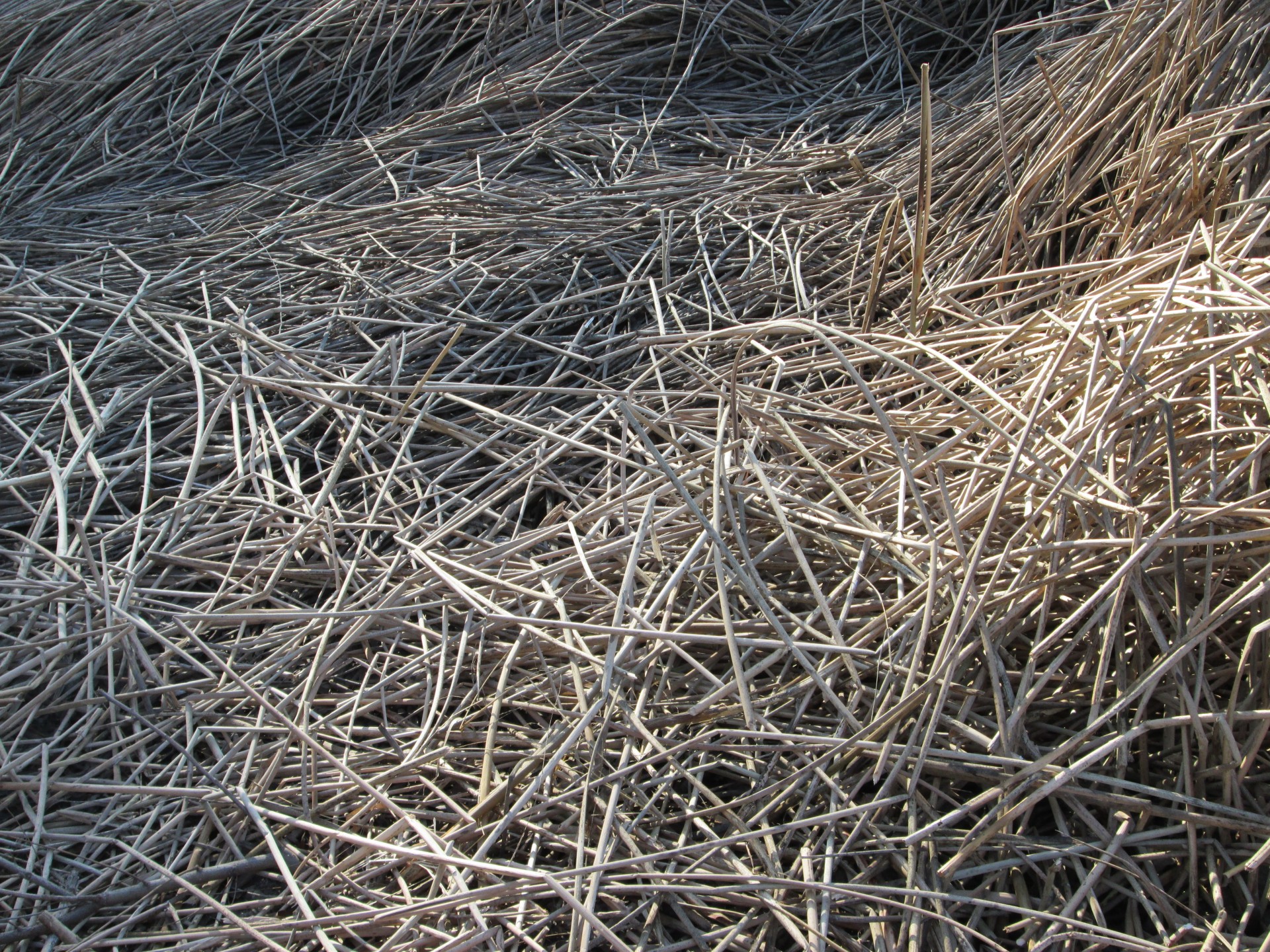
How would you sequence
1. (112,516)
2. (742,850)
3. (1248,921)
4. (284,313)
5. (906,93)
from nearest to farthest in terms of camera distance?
1. (1248,921)
2. (742,850)
3. (112,516)
4. (284,313)
5. (906,93)

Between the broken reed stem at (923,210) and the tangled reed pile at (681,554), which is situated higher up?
the broken reed stem at (923,210)

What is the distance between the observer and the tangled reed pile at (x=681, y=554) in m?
1.05

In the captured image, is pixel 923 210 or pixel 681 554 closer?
pixel 681 554

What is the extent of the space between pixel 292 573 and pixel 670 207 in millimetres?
1129

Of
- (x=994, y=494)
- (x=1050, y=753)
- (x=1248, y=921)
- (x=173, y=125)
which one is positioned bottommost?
(x=1248, y=921)

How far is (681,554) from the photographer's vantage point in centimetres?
134

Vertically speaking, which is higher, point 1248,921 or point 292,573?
point 292,573

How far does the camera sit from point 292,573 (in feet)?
4.86

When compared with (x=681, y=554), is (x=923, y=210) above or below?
above

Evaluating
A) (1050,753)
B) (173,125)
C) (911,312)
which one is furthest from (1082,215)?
(173,125)

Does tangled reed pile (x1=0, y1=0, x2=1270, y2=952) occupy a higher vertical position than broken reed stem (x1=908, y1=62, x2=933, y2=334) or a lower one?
lower

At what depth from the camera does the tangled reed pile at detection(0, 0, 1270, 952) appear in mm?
1054

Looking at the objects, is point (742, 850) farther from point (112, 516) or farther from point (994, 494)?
point (112, 516)

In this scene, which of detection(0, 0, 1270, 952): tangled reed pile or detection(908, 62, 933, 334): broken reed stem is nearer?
detection(0, 0, 1270, 952): tangled reed pile
